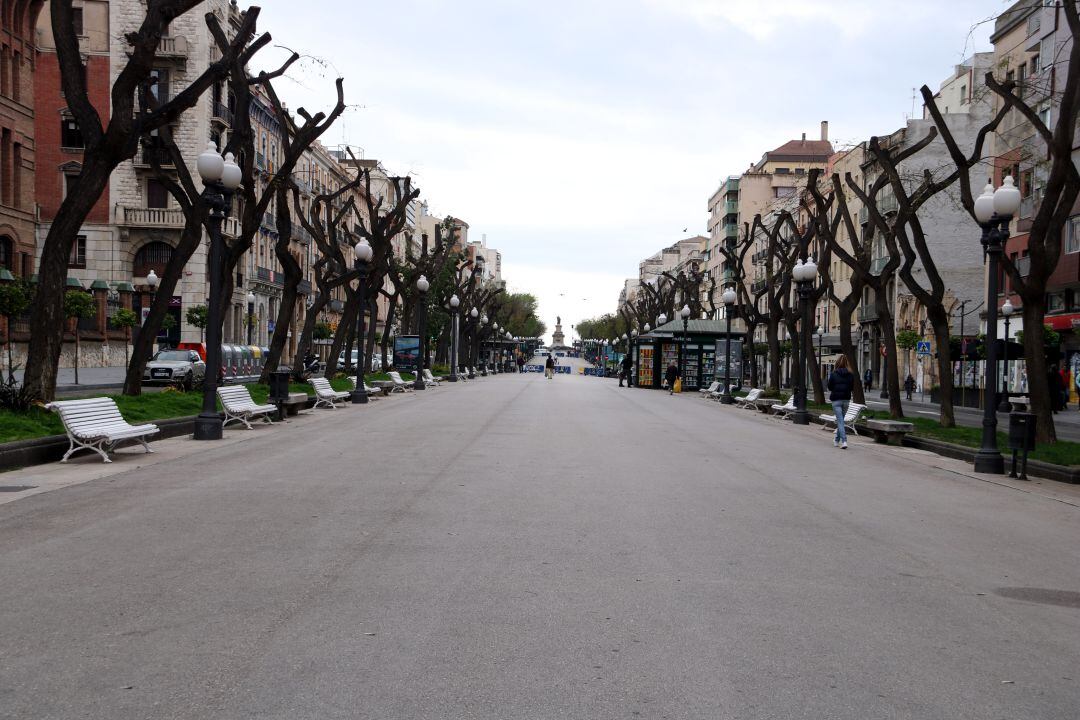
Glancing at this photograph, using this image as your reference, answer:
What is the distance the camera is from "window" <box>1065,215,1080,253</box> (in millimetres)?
39281

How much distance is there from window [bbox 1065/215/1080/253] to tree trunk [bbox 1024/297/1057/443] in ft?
78.1

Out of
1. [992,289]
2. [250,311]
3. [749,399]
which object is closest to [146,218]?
[250,311]

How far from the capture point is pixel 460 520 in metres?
9.15

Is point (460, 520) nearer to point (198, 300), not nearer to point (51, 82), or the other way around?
point (198, 300)

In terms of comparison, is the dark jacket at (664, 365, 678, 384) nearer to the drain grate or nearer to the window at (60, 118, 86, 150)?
the window at (60, 118, 86, 150)

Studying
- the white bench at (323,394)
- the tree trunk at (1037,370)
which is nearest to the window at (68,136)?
the white bench at (323,394)

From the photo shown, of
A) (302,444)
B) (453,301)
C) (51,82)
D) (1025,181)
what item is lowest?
(302,444)

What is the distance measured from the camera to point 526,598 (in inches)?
249

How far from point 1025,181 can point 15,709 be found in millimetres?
45723

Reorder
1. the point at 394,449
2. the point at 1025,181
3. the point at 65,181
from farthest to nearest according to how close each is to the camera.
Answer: the point at 65,181 < the point at 1025,181 < the point at 394,449

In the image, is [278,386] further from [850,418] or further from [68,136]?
[68,136]

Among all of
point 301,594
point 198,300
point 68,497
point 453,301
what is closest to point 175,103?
point 68,497

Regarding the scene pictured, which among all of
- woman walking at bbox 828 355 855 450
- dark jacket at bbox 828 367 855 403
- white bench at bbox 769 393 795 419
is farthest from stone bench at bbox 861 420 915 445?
white bench at bbox 769 393 795 419

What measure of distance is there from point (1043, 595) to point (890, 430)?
14.4 m
